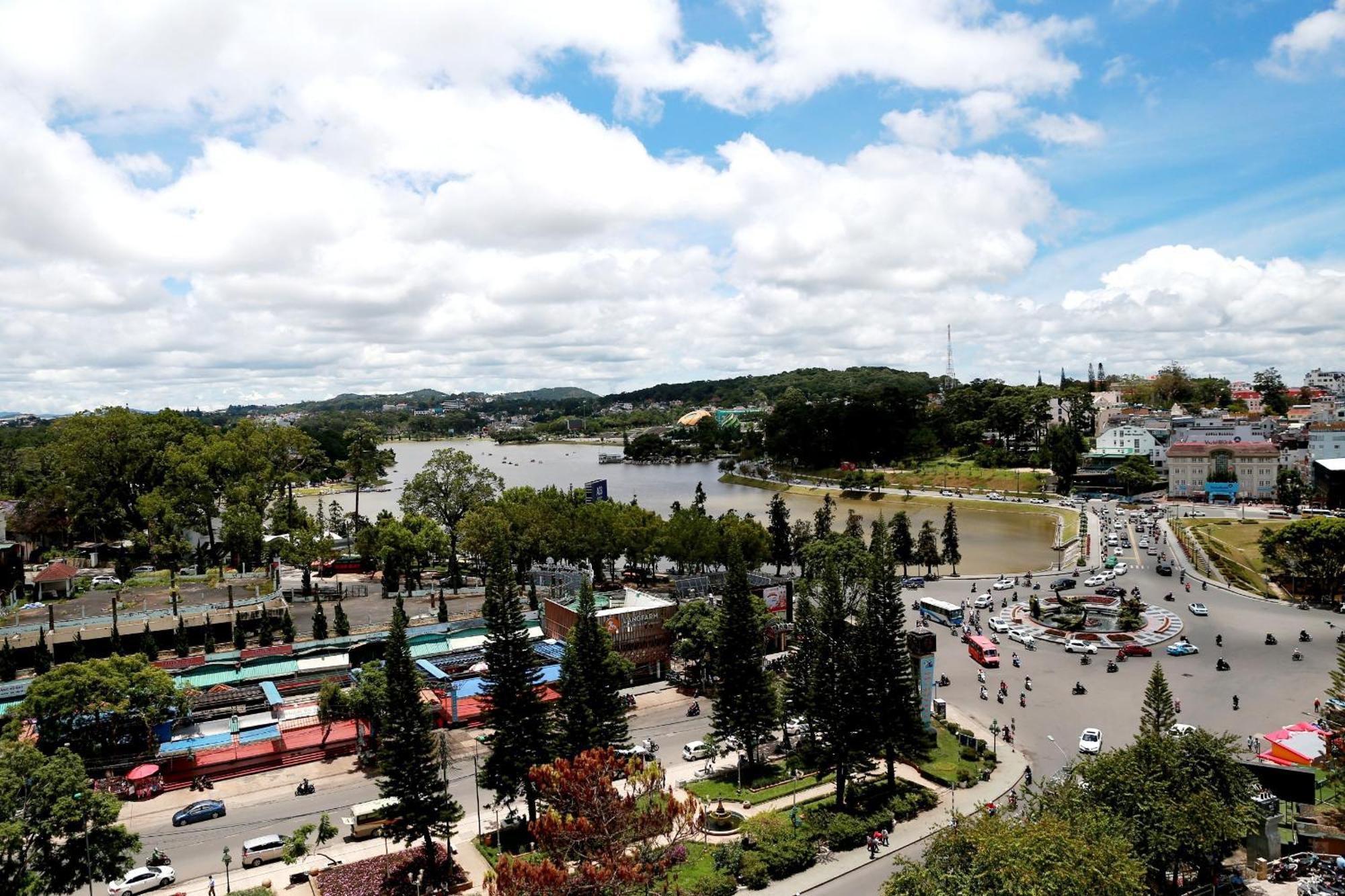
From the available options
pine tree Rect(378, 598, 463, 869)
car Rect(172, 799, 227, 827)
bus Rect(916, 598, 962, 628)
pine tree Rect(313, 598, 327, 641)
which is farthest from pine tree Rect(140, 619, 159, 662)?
bus Rect(916, 598, 962, 628)

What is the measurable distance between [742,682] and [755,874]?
7.20 metres

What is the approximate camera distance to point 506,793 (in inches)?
891

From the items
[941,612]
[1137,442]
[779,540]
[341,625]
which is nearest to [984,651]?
[941,612]

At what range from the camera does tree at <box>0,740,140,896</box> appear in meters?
16.4

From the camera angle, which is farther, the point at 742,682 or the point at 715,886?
the point at 742,682

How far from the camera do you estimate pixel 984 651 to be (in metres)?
36.3

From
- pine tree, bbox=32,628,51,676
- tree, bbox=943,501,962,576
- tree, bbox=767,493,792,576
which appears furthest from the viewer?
tree, bbox=767,493,792,576

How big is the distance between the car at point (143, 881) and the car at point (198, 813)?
3.18 meters

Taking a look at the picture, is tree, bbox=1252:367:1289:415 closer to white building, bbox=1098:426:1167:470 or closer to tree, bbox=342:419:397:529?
white building, bbox=1098:426:1167:470

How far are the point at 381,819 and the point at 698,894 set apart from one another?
29.6ft

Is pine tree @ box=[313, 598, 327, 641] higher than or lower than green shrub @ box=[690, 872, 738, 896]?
higher

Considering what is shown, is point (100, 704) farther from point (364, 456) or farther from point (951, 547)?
point (951, 547)

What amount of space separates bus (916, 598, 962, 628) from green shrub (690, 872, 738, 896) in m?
26.2

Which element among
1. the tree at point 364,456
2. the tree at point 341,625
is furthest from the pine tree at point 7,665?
the tree at point 364,456
